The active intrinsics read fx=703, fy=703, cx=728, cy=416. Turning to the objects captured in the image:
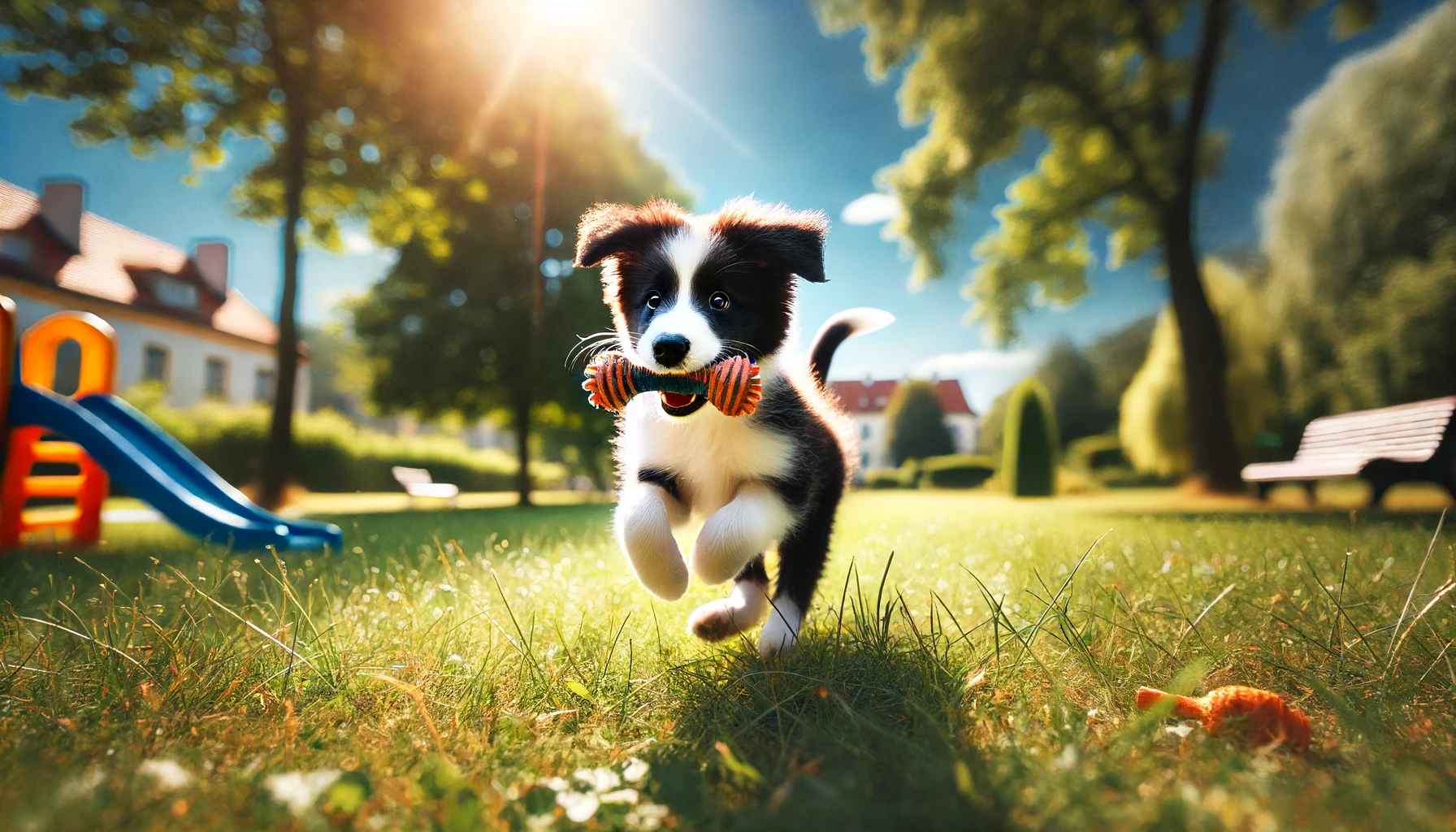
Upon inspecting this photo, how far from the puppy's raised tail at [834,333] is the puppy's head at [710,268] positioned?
68cm

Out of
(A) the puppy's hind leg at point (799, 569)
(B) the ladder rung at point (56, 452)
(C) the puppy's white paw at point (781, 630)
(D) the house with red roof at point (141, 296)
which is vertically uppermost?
(D) the house with red roof at point (141, 296)

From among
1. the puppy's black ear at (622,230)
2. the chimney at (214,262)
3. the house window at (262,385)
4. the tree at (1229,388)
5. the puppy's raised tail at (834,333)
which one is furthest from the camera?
the house window at (262,385)

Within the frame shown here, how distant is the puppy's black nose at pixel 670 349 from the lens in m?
1.88

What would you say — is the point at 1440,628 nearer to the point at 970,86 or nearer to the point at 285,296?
the point at 970,86

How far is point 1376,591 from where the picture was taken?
9.04 feet

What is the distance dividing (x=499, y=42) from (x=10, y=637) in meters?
12.2

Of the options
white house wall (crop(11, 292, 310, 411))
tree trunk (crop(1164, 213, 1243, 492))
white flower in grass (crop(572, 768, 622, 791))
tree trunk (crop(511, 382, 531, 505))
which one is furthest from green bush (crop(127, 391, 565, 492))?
tree trunk (crop(1164, 213, 1243, 492))

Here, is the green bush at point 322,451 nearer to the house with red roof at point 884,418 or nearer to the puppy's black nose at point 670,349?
the house with red roof at point 884,418

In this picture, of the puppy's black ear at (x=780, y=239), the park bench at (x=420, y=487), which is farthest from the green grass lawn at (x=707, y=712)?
the park bench at (x=420, y=487)

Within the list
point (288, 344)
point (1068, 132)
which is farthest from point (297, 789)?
point (1068, 132)

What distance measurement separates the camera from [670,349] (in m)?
1.88

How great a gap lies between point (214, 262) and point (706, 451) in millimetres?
25455

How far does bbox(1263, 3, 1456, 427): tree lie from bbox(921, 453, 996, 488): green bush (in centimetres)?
870

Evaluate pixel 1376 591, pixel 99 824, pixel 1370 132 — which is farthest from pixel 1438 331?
pixel 99 824
